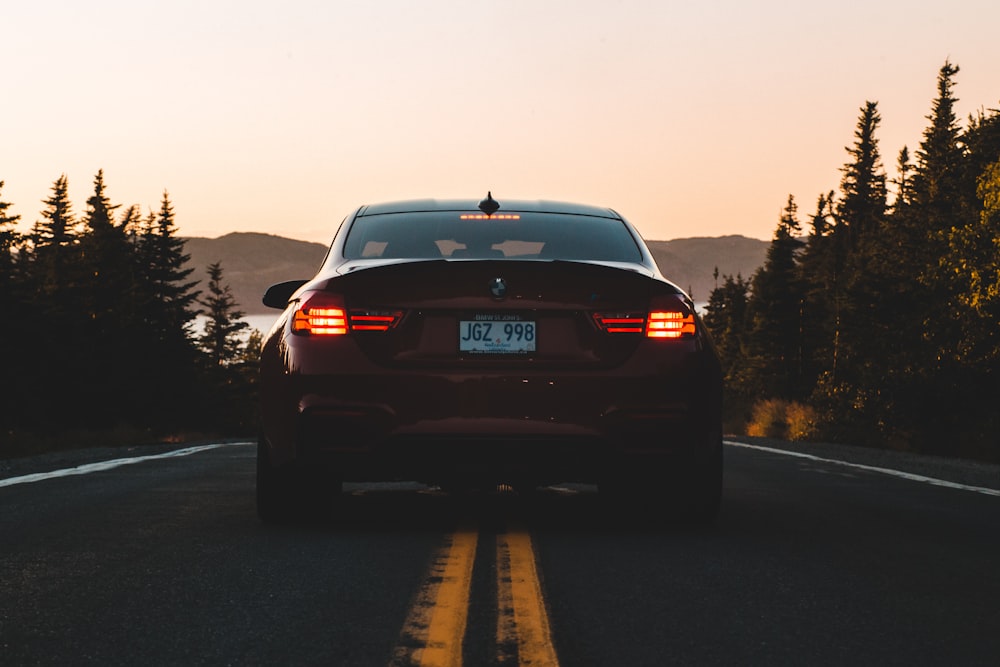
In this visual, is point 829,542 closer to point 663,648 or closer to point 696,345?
point 696,345

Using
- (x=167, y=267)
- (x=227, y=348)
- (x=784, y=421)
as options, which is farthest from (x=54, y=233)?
(x=784, y=421)

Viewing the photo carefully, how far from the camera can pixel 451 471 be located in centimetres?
576

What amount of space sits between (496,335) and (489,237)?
1.11 meters

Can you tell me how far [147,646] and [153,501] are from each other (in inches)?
164

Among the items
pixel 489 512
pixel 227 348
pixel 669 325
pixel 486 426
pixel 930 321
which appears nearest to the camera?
pixel 486 426

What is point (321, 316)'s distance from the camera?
5840mm

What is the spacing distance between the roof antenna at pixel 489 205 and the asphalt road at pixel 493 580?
5.97 feet

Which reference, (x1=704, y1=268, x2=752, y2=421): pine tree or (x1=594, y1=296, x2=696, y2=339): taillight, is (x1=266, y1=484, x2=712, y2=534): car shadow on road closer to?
(x1=594, y1=296, x2=696, y2=339): taillight

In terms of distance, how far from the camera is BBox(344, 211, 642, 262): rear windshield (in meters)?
6.50

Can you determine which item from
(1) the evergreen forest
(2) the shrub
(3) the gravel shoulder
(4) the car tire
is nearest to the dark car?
(4) the car tire

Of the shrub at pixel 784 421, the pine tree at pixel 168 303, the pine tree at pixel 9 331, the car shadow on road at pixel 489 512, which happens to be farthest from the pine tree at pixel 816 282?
the car shadow on road at pixel 489 512

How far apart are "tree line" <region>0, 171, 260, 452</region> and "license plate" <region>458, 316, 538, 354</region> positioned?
46.0 meters

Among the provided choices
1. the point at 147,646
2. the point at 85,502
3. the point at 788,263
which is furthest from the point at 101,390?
the point at 147,646

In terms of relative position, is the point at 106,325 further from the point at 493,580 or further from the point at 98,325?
the point at 493,580
